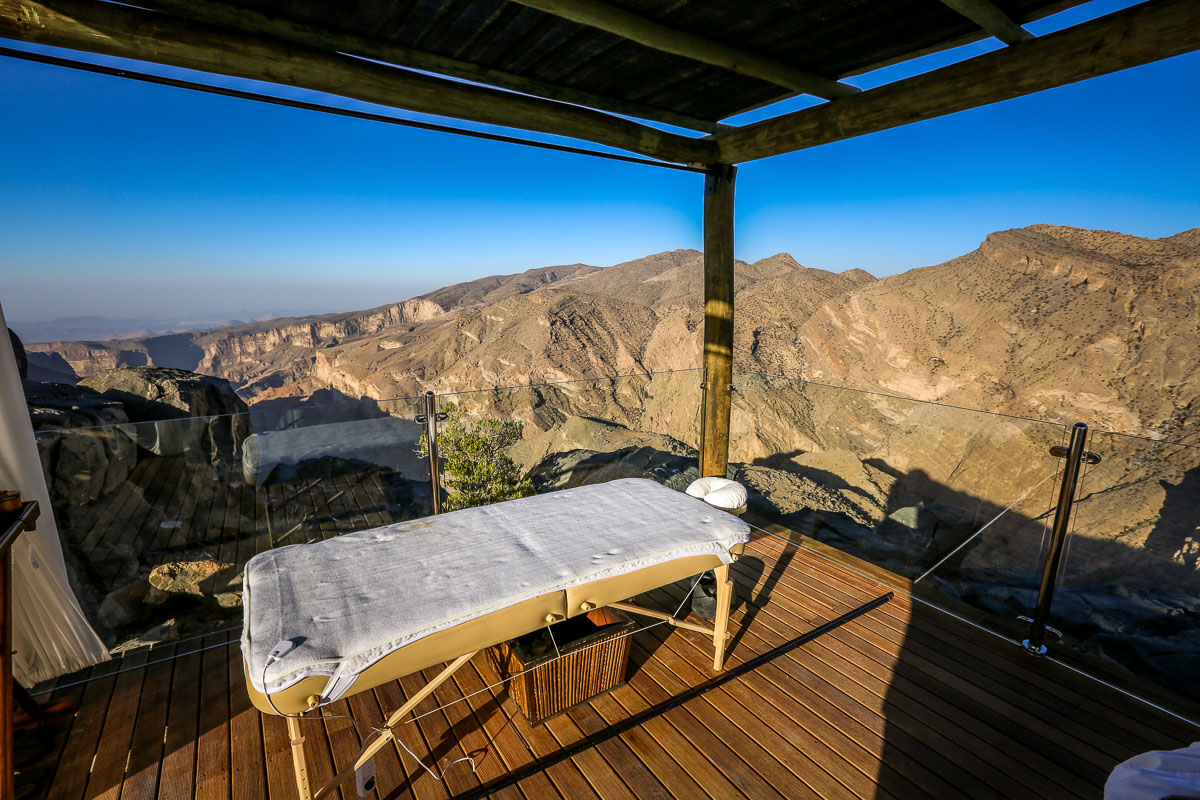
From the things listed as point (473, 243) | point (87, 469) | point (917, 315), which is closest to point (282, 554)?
point (87, 469)

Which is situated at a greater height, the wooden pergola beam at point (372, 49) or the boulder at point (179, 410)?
the wooden pergola beam at point (372, 49)

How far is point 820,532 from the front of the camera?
347cm

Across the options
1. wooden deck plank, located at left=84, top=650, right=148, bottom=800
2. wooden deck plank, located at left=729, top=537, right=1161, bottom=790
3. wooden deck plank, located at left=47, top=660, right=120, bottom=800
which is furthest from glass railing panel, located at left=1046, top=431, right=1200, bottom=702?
wooden deck plank, located at left=47, top=660, right=120, bottom=800

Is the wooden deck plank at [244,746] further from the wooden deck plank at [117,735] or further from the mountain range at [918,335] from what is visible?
the mountain range at [918,335]

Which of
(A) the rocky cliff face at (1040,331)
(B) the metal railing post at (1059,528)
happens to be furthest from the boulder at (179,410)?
(A) the rocky cliff face at (1040,331)

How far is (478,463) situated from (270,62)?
244 cm

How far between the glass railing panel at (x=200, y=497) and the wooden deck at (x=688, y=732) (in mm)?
226

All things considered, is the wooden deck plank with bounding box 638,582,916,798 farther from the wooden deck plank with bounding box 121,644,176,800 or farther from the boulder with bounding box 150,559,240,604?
the boulder with bounding box 150,559,240,604

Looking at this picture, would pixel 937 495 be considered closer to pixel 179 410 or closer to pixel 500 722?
pixel 500 722

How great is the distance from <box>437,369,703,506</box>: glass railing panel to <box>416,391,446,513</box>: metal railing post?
134 mm

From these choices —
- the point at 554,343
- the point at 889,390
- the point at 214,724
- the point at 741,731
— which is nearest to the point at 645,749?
the point at 741,731

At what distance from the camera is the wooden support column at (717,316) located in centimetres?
322

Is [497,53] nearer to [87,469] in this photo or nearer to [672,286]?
[87,469]

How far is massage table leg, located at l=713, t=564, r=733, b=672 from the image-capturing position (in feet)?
6.46
